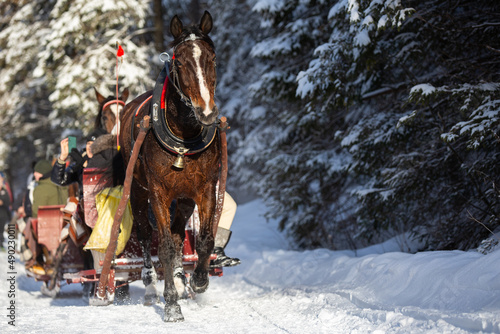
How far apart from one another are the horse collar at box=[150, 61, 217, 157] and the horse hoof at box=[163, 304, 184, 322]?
1.37 meters

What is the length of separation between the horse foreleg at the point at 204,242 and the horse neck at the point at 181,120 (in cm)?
62

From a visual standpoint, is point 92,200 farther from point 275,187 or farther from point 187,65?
point 275,187

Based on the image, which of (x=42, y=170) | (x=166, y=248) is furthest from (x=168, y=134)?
(x=42, y=170)

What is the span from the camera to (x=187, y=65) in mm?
4656

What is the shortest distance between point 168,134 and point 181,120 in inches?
7.1

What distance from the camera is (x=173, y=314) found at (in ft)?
15.7

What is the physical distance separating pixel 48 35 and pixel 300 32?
9200 mm

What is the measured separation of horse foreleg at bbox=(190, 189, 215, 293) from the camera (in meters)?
5.26

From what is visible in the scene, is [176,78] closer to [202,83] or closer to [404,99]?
[202,83]

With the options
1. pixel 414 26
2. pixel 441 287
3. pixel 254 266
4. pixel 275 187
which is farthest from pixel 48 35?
pixel 441 287

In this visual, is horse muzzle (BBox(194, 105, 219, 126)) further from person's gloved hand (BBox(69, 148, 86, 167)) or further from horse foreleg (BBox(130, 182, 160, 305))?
person's gloved hand (BBox(69, 148, 86, 167))

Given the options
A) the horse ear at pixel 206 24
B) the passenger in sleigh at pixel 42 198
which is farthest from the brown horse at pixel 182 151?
the passenger in sleigh at pixel 42 198

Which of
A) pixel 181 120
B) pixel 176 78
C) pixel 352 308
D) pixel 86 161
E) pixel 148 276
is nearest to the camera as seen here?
pixel 352 308

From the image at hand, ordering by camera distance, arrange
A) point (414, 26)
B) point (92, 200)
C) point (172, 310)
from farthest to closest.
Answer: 1. point (414, 26)
2. point (92, 200)
3. point (172, 310)
